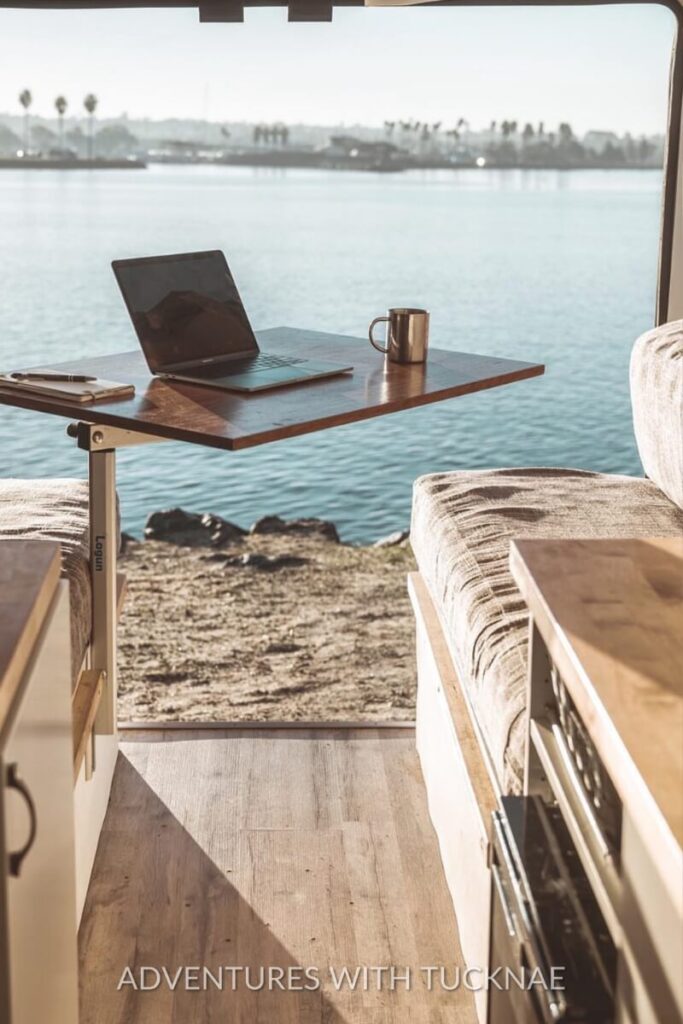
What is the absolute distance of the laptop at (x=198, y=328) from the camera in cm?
266

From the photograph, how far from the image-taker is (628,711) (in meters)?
1.17

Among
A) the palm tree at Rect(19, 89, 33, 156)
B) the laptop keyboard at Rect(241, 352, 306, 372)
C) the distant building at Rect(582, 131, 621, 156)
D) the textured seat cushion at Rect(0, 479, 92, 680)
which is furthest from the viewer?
the distant building at Rect(582, 131, 621, 156)

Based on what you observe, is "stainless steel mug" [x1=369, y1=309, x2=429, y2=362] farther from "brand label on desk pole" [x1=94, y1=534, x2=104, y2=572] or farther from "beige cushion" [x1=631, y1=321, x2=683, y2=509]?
"brand label on desk pole" [x1=94, y1=534, x2=104, y2=572]

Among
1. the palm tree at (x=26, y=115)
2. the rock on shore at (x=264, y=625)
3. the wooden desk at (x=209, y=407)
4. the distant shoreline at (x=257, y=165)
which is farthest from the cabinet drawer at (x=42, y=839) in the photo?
the palm tree at (x=26, y=115)

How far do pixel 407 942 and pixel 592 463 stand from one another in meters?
12.1

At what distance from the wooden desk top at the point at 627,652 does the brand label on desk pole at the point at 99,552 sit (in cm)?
122

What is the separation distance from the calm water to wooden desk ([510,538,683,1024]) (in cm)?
772

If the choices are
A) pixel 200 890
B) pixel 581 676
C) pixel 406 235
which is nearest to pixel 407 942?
pixel 200 890

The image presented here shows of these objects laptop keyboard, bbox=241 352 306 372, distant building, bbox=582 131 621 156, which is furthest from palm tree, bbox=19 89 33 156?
laptop keyboard, bbox=241 352 306 372

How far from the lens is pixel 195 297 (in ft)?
9.32

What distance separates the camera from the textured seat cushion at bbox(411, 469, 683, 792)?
1985 mm

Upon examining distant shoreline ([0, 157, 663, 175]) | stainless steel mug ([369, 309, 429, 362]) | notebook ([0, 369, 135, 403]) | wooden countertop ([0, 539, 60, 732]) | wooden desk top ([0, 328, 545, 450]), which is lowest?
wooden countertop ([0, 539, 60, 732])

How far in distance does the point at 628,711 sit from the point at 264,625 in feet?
13.0

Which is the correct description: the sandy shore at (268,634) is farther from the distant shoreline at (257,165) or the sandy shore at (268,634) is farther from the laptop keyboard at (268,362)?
the distant shoreline at (257,165)
